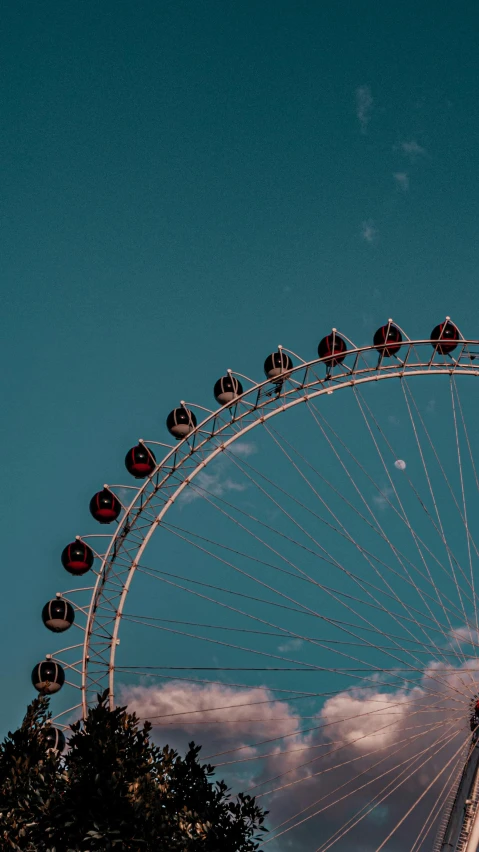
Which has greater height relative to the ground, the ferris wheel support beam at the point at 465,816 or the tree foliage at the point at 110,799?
the tree foliage at the point at 110,799

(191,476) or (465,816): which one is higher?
(191,476)

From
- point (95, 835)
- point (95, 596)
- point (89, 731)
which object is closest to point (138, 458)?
point (95, 596)

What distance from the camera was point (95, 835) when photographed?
627 inches

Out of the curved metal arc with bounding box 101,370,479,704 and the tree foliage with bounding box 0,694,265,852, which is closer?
the tree foliage with bounding box 0,694,265,852

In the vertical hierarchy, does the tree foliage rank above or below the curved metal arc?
below

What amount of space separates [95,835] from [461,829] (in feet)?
34.3

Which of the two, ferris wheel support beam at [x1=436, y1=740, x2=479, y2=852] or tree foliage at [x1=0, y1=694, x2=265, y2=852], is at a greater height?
tree foliage at [x1=0, y1=694, x2=265, y2=852]

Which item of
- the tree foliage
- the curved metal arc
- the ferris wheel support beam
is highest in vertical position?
the curved metal arc

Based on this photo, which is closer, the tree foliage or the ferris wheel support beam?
the tree foliage

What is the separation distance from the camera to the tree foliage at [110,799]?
16375 mm

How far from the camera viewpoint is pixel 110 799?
16516 mm

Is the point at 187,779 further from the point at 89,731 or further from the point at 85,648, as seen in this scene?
the point at 85,648

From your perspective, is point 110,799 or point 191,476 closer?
point 110,799

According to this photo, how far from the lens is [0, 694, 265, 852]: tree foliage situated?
645 inches
